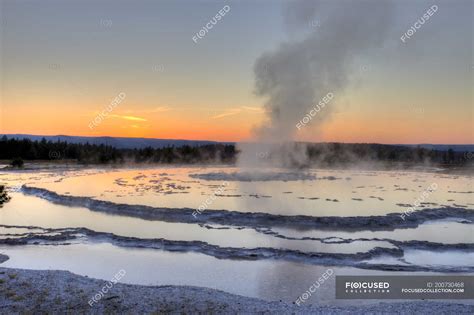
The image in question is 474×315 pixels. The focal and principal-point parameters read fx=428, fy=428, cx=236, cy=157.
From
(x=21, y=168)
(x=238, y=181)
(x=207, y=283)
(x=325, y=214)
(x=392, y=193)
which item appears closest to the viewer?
(x=207, y=283)

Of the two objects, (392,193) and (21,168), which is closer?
(392,193)

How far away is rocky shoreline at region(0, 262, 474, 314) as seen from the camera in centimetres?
860

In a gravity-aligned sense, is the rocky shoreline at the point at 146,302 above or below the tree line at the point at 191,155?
below

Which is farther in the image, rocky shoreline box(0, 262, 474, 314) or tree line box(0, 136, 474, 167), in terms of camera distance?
tree line box(0, 136, 474, 167)

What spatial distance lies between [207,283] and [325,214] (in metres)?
9.89

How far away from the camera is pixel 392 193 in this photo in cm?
2778

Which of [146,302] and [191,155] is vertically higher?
[191,155]

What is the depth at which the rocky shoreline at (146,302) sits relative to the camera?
339 inches

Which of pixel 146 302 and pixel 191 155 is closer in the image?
pixel 146 302

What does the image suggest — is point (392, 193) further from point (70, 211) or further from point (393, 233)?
point (70, 211)

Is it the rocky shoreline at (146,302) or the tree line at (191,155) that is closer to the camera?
the rocky shoreline at (146,302)

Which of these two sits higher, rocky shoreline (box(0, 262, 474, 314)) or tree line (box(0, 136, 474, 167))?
tree line (box(0, 136, 474, 167))

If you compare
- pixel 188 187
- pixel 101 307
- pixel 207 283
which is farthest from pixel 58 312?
pixel 188 187

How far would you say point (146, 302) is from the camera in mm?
8969
